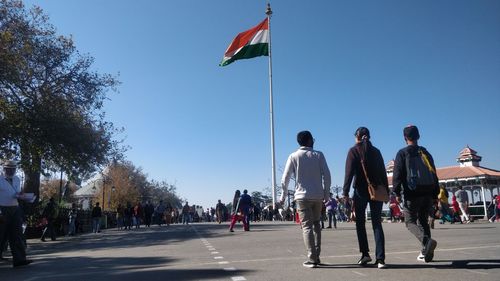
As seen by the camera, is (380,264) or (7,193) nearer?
(380,264)

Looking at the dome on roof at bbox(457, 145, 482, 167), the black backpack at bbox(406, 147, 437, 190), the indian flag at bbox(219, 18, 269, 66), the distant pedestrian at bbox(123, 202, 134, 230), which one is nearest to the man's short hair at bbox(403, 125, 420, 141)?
the black backpack at bbox(406, 147, 437, 190)

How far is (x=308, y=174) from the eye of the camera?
7.05 meters

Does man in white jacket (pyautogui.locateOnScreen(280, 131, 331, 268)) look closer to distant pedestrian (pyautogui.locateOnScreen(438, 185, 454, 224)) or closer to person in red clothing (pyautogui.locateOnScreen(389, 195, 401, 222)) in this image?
distant pedestrian (pyautogui.locateOnScreen(438, 185, 454, 224))

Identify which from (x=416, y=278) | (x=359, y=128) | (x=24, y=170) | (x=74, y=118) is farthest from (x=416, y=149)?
(x=24, y=170)

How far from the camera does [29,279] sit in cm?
707

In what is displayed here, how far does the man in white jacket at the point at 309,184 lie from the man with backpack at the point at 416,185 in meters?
1.15

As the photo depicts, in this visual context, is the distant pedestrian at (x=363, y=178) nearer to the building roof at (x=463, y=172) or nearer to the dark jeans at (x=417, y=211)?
the dark jeans at (x=417, y=211)

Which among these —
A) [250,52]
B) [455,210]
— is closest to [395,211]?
[455,210]

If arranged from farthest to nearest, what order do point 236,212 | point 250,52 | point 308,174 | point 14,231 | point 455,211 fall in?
point 250,52 → point 455,211 → point 236,212 → point 14,231 → point 308,174

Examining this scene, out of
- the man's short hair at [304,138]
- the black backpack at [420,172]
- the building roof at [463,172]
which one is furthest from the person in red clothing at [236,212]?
the building roof at [463,172]

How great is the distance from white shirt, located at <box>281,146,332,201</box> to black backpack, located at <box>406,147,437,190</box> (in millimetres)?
1245

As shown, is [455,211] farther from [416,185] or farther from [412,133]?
[416,185]

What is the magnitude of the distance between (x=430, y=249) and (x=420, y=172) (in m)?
1.18

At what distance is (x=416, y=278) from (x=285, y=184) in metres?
2.50
